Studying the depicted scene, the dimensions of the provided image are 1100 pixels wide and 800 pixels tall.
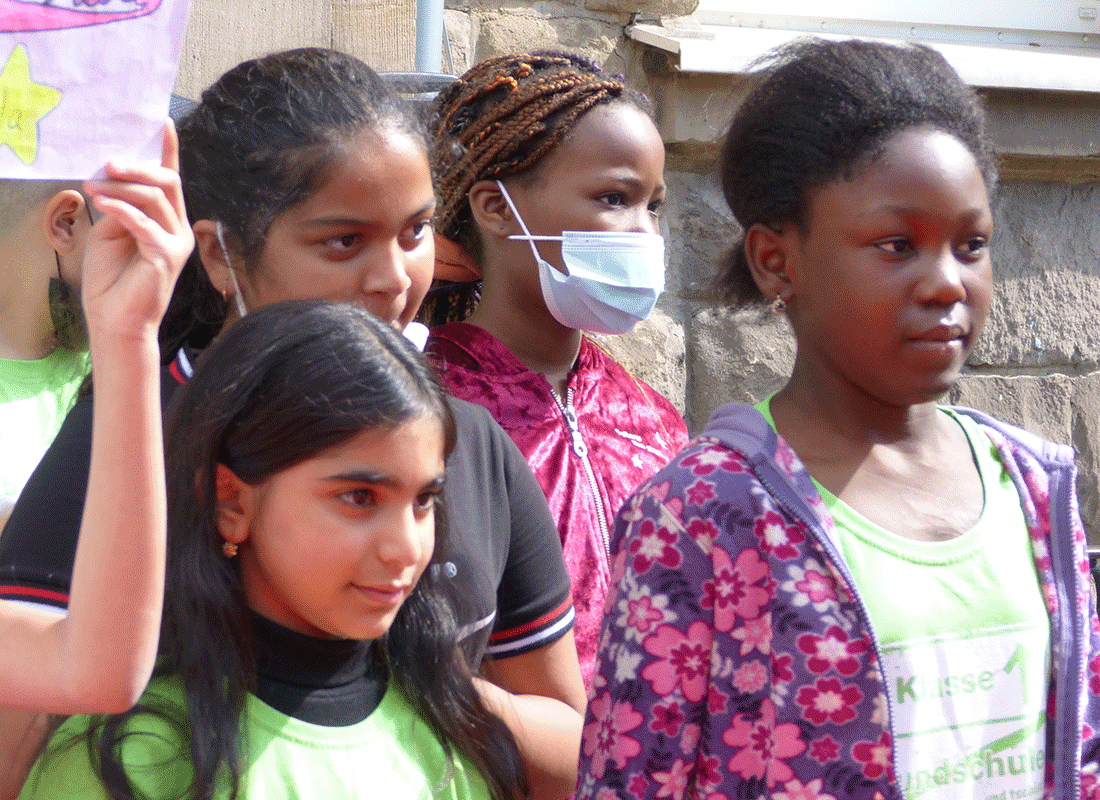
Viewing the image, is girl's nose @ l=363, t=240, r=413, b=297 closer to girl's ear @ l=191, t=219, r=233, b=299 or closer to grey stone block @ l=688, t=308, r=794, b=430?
girl's ear @ l=191, t=219, r=233, b=299

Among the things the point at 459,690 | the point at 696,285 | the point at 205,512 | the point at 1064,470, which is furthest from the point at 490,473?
the point at 696,285

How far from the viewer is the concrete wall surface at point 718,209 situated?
2834 mm

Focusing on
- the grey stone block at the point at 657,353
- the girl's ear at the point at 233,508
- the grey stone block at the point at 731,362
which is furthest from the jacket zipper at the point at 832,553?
the grey stone block at the point at 731,362

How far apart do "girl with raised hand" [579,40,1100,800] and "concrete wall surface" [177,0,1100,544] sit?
1061mm

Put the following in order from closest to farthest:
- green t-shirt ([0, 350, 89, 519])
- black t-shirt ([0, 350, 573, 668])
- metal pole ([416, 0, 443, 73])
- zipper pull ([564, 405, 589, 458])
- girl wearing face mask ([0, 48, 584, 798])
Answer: black t-shirt ([0, 350, 573, 668]) → girl wearing face mask ([0, 48, 584, 798]) → green t-shirt ([0, 350, 89, 519]) → zipper pull ([564, 405, 589, 458]) → metal pole ([416, 0, 443, 73])

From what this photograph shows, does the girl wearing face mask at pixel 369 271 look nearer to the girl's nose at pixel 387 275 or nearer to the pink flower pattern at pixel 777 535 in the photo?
the girl's nose at pixel 387 275

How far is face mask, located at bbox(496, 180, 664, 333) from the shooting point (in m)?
2.27

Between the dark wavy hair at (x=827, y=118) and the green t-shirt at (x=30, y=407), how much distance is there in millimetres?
1111

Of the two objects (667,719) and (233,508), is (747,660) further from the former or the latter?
(233,508)

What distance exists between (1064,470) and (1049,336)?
7.45ft

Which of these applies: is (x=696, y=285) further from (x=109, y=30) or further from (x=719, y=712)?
(x=109, y=30)

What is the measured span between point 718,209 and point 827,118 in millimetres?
1785

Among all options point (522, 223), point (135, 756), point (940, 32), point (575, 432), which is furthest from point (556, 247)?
point (940, 32)

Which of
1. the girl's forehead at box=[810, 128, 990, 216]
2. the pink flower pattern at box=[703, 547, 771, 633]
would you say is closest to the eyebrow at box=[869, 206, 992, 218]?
the girl's forehead at box=[810, 128, 990, 216]
